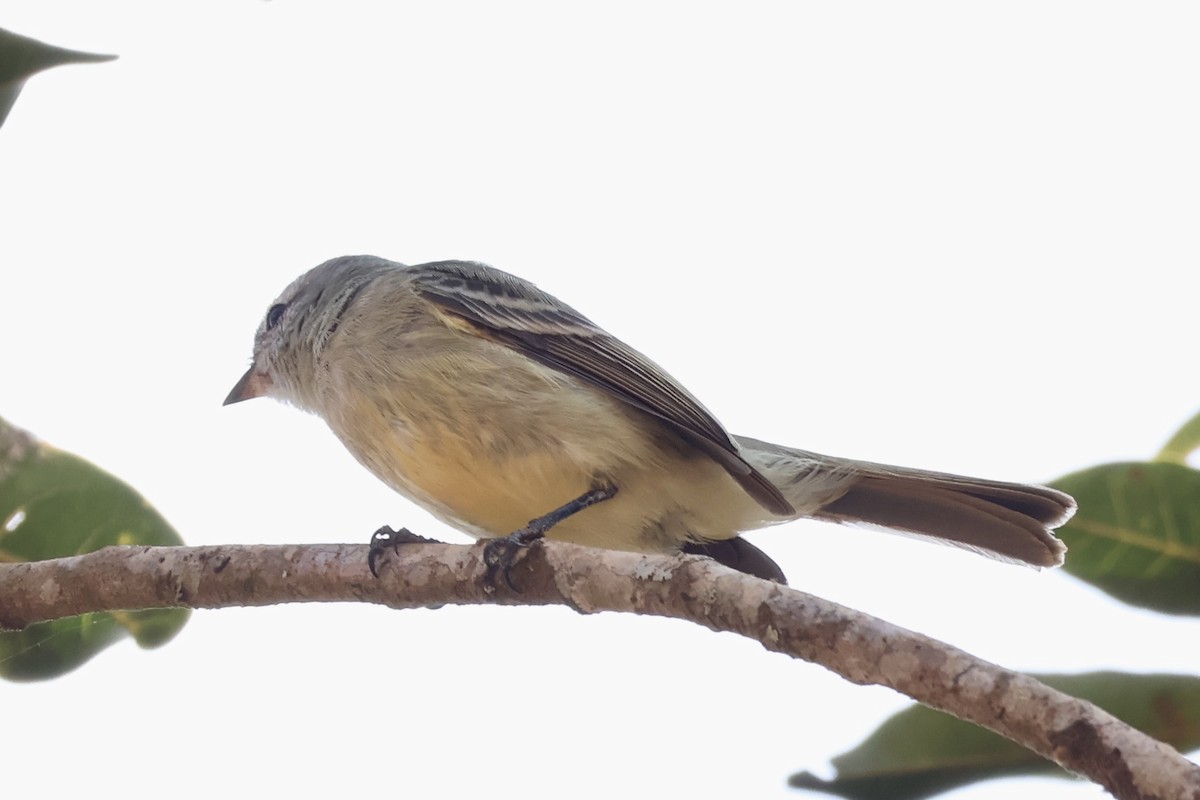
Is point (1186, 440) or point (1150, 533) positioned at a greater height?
point (1186, 440)

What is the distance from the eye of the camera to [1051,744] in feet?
5.31

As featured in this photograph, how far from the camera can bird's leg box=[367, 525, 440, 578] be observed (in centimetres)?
263

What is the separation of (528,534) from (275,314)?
6.22ft

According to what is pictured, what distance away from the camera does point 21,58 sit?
2602 mm

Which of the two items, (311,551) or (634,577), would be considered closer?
(634,577)

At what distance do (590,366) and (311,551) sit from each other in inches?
43.4

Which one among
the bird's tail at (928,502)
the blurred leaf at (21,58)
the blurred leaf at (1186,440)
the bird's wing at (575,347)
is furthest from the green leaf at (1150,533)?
the blurred leaf at (21,58)

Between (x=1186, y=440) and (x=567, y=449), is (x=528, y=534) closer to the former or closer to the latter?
(x=567, y=449)

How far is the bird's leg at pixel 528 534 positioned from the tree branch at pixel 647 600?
3 centimetres

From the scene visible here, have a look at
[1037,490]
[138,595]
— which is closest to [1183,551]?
[1037,490]

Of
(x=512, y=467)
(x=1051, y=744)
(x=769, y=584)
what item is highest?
(x=512, y=467)

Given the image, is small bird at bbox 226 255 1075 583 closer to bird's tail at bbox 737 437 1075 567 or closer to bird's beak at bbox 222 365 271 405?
bird's tail at bbox 737 437 1075 567

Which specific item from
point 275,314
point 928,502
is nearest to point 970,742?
point 928,502

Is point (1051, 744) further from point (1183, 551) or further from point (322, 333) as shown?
point (322, 333)
